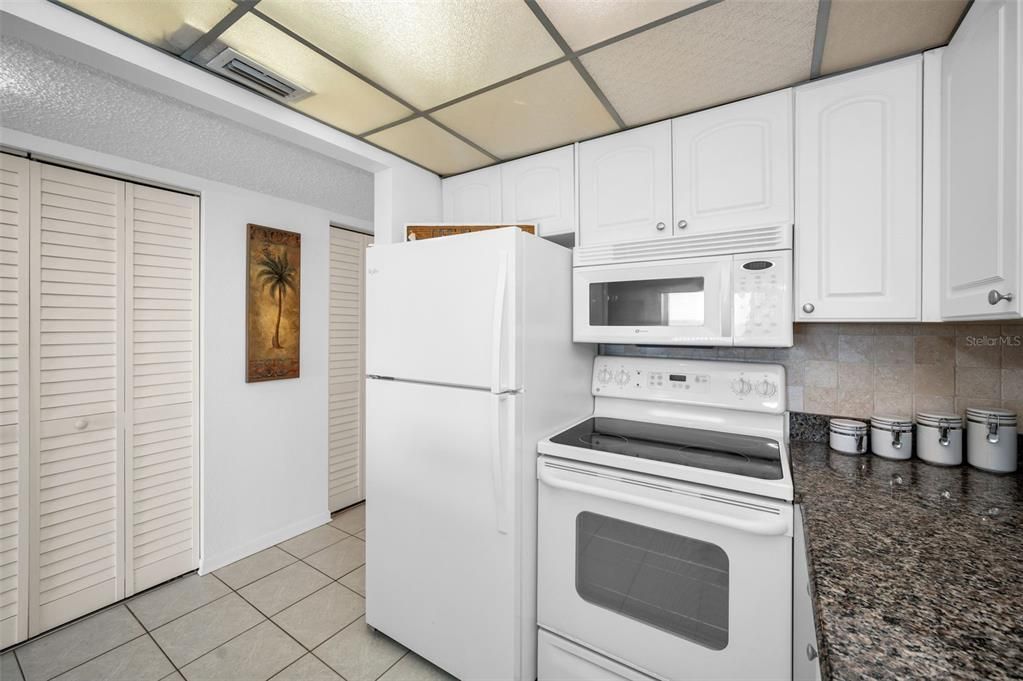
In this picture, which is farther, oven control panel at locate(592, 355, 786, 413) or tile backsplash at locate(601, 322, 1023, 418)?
oven control panel at locate(592, 355, 786, 413)

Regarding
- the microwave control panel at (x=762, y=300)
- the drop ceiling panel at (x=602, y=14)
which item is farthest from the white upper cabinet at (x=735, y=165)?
the drop ceiling panel at (x=602, y=14)

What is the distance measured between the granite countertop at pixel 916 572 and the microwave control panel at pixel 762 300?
483 mm

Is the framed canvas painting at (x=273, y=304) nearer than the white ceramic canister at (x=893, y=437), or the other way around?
the white ceramic canister at (x=893, y=437)

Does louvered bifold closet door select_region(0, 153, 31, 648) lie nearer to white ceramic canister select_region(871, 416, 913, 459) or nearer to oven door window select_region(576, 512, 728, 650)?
oven door window select_region(576, 512, 728, 650)

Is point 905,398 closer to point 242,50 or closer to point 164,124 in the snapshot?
point 242,50

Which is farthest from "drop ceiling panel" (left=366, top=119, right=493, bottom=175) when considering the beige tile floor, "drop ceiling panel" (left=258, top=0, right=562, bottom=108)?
the beige tile floor

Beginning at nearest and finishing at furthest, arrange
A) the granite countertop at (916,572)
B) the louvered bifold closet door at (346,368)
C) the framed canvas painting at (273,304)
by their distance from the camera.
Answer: the granite countertop at (916,572) → the framed canvas painting at (273,304) → the louvered bifold closet door at (346,368)

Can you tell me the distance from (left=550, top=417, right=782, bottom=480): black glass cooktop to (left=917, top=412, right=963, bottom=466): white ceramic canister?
1.54 ft

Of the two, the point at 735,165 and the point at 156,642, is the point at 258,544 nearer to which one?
the point at 156,642

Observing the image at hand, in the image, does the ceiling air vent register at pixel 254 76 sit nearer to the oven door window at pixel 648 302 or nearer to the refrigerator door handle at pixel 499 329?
the refrigerator door handle at pixel 499 329

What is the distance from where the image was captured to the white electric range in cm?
124

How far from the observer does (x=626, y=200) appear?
72.9 inches

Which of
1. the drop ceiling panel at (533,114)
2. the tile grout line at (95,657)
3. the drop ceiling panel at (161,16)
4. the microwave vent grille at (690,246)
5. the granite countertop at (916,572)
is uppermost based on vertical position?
the drop ceiling panel at (533,114)

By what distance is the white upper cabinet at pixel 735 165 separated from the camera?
5.06 feet
